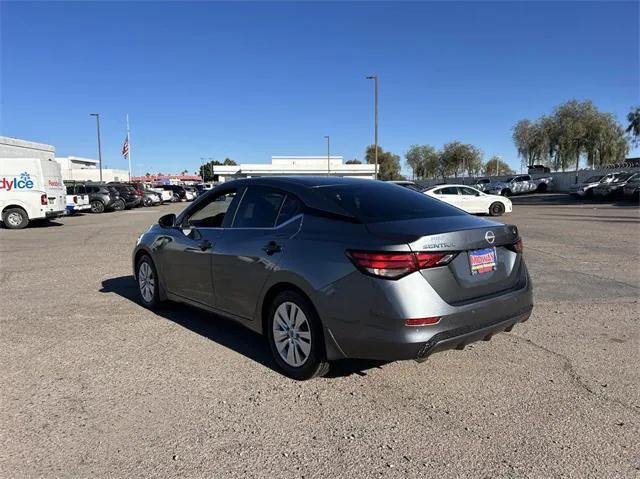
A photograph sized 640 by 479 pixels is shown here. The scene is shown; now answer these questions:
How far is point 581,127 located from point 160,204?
4194cm

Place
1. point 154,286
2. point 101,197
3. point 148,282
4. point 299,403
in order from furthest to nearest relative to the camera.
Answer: point 101,197, point 148,282, point 154,286, point 299,403

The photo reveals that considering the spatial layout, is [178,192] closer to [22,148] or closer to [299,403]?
[22,148]

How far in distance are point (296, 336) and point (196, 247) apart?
1.71 meters

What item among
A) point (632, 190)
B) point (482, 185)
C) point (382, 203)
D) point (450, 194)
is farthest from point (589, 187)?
point (382, 203)

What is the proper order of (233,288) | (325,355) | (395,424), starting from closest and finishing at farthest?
(395,424) → (325,355) → (233,288)

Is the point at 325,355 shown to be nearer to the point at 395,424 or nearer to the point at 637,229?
the point at 395,424

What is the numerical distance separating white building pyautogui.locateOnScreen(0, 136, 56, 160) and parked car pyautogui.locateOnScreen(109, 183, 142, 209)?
513 inches

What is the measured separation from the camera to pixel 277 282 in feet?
13.3

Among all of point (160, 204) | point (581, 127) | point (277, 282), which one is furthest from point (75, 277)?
point (581, 127)

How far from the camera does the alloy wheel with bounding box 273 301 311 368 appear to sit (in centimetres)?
393

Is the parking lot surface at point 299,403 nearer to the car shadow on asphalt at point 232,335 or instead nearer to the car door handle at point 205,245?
the car shadow on asphalt at point 232,335

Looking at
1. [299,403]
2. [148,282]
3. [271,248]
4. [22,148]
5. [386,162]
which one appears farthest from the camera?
[386,162]

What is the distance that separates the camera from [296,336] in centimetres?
401

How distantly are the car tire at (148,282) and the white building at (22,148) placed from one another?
40.6m
